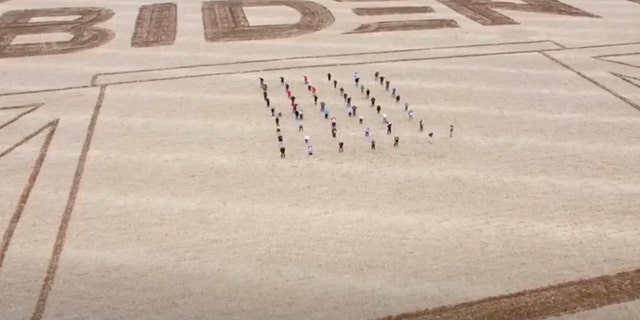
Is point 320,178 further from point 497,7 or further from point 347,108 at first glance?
point 497,7

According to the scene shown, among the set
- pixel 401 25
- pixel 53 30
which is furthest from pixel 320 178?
pixel 53 30

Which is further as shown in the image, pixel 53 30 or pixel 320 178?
pixel 53 30

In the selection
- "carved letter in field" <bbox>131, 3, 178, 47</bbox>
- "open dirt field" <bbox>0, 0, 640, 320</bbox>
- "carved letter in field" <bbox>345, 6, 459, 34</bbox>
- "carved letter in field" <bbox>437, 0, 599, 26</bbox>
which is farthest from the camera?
"carved letter in field" <bbox>437, 0, 599, 26</bbox>

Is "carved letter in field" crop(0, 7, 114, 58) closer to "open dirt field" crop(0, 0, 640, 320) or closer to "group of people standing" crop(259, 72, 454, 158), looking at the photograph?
"open dirt field" crop(0, 0, 640, 320)

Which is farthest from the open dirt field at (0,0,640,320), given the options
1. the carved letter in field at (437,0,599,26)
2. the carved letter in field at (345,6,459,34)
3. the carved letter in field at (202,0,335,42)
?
→ the carved letter in field at (437,0,599,26)

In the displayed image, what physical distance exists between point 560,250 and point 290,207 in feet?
31.2

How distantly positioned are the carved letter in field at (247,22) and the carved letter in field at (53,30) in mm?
8045

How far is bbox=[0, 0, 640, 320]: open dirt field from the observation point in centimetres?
1578

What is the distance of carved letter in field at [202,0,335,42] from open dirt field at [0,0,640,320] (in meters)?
0.73

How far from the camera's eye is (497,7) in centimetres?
4678

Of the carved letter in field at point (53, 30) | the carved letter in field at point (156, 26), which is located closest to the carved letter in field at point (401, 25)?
the carved letter in field at point (156, 26)

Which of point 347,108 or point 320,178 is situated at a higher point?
point 347,108

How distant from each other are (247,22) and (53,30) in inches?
596

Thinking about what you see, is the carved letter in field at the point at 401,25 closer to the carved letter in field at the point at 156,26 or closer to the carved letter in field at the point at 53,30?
the carved letter in field at the point at 156,26
